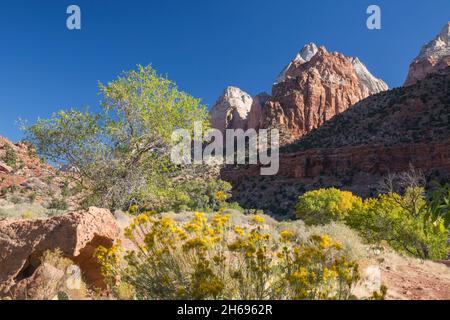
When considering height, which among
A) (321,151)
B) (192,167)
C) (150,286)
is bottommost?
(150,286)

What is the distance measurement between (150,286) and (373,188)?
2073 inches

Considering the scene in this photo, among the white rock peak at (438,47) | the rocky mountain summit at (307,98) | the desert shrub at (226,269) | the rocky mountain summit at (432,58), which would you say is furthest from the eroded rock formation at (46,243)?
the white rock peak at (438,47)

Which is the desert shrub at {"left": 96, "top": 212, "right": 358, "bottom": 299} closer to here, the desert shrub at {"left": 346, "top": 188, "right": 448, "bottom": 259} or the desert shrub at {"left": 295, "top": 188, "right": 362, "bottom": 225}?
the desert shrub at {"left": 346, "top": 188, "right": 448, "bottom": 259}

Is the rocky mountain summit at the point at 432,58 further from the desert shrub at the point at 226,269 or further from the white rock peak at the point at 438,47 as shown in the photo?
the desert shrub at the point at 226,269

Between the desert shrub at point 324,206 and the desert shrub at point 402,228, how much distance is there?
978 cm

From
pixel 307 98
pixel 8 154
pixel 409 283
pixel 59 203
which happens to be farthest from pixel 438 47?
pixel 409 283

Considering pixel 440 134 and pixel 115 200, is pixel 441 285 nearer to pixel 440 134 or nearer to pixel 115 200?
pixel 115 200

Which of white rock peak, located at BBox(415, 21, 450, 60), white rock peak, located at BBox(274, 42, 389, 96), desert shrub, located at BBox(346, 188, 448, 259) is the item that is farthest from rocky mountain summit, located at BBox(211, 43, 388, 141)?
desert shrub, located at BBox(346, 188, 448, 259)

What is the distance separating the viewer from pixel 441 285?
6.93 metres

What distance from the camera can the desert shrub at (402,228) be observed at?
15742 mm

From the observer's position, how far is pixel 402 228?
16156 mm

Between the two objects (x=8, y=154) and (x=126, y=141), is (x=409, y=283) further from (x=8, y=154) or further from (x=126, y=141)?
(x=8, y=154)

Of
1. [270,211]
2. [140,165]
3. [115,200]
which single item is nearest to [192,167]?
[140,165]

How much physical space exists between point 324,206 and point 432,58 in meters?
113
